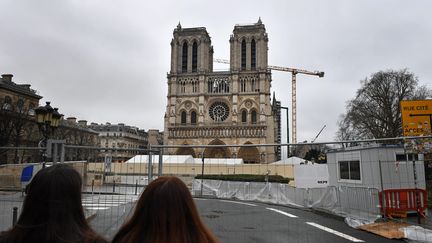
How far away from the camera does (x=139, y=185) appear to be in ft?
20.7

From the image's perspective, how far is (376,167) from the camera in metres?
11.1

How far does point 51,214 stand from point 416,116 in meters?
13.4

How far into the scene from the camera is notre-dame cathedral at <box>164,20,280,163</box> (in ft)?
211

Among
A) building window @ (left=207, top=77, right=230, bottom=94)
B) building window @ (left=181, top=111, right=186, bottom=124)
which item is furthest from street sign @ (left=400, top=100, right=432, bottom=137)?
building window @ (left=181, top=111, right=186, bottom=124)

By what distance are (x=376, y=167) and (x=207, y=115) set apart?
56.8m

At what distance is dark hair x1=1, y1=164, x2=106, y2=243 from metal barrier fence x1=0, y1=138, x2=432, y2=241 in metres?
2.14

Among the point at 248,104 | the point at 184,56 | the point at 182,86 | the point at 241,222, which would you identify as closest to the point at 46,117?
the point at 241,222

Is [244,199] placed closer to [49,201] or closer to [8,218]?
[8,218]

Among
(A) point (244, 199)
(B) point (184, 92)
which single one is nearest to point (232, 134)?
(B) point (184, 92)

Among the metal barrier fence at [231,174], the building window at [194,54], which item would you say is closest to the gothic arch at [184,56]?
the building window at [194,54]

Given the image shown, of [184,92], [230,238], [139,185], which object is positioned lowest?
[230,238]

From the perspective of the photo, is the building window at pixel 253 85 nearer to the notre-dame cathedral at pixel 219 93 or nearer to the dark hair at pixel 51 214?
the notre-dame cathedral at pixel 219 93

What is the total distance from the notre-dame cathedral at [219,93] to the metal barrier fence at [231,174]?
1843 inches

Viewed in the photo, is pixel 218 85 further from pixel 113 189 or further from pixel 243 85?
pixel 113 189
